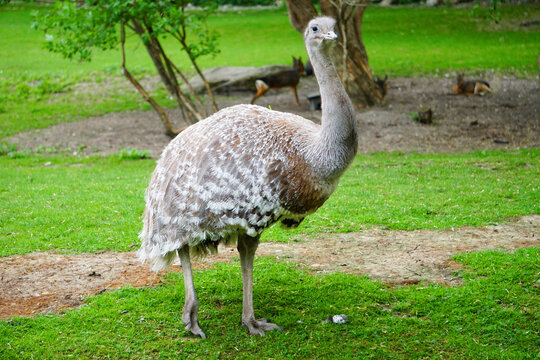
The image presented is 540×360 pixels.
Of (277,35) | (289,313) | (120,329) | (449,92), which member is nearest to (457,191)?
(289,313)

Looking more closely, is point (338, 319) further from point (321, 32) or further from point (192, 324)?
point (321, 32)

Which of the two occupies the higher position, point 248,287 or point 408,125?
point 248,287

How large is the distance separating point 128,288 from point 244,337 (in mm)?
1632

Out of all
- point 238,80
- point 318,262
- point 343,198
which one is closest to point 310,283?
point 318,262

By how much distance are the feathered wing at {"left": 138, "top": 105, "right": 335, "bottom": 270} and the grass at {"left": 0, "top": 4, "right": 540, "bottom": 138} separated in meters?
9.52

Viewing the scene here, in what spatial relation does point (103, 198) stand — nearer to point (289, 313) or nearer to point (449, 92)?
point (289, 313)

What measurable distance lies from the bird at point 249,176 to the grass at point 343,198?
2.38 meters

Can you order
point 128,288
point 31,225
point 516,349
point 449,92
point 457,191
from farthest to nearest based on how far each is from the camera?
point 449,92
point 457,191
point 31,225
point 128,288
point 516,349

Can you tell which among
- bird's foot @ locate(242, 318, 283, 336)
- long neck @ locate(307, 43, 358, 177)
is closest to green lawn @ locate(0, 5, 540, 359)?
bird's foot @ locate(242, 318, 283, 336)

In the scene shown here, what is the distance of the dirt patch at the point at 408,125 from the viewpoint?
1379 centimetres

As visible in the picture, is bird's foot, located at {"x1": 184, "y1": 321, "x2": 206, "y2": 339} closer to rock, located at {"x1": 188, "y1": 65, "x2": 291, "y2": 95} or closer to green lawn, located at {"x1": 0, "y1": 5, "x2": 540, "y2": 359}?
green lawn, located at {"x1": 0, "y1": 5, "x2": 540, "y2": 359}

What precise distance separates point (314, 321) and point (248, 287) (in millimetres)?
767

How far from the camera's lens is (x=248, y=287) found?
5.79 metres

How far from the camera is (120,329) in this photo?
5812mm
